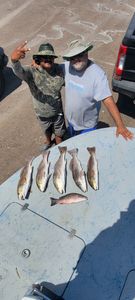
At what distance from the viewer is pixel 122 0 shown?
477 inches

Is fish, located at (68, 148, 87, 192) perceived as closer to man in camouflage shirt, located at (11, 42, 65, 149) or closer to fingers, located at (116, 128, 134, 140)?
fingers, located at (116, 128, 134, 140)

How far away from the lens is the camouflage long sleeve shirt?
4945mm

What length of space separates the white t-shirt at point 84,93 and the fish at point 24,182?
3.57 feet

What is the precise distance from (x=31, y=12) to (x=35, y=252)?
32.9 feet

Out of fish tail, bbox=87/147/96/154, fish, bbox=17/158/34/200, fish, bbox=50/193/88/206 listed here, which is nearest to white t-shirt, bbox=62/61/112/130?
fish tail, bbox=87/147/96/154

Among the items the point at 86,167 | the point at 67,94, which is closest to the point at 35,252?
the point at 86,167

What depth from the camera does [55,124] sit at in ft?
19.1

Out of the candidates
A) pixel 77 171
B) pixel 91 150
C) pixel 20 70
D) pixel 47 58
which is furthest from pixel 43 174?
pixel 47 58

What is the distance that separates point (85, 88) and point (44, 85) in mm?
748

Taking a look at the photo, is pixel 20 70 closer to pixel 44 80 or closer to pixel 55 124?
pixel 44 80

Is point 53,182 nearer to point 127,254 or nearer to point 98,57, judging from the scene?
point 127,254

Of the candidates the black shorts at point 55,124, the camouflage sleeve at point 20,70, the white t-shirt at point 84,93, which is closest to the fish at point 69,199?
the white t-shirt at point 84,93

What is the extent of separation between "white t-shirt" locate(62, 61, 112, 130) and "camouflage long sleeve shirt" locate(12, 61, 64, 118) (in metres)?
0.24

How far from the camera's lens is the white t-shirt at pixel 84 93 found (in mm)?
4547
